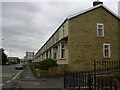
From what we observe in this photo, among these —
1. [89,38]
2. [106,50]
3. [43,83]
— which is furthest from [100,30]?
[43,83]

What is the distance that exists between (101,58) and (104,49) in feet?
4.76

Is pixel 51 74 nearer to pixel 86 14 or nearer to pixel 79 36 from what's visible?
pixel 79 36

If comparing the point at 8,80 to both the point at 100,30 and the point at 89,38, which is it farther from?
the point at 100,30

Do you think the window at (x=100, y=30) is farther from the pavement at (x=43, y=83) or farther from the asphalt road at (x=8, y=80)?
the asphalt road at (x=8, y=80)

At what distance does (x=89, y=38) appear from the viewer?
24656 millimetres

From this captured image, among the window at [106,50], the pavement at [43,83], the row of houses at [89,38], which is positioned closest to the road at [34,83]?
the pavement at [43,83]

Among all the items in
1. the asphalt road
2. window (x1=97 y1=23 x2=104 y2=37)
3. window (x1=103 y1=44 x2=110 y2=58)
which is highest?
window (x1=97 y1=23 x2=104 y2=37)

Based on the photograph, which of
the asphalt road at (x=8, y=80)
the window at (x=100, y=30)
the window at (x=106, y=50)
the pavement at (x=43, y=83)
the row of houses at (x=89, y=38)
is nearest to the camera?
the pavement at (x=43, y=83)

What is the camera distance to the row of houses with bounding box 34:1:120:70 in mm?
23688

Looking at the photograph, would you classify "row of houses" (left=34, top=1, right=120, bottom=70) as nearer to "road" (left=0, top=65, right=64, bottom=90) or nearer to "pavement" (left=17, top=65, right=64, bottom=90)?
"road" (left=0, top=65, right=64, bottom=90)

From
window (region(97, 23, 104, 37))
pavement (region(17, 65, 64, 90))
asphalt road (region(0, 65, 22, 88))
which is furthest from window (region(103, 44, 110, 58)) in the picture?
asphalt road (region(0, 65, 22, 88))

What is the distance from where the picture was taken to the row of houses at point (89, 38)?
23688mm

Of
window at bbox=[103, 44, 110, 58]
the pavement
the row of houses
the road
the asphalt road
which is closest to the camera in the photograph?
the pavement

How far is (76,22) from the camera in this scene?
24.3 metres
